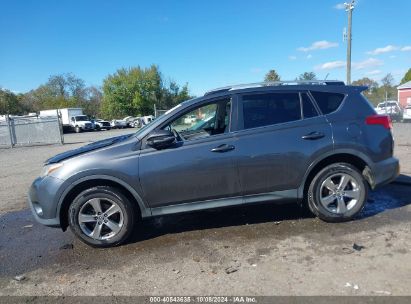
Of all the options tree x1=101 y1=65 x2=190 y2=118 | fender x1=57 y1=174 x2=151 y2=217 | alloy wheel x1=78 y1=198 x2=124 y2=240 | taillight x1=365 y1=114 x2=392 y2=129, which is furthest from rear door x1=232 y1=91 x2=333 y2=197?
tree x1=101 y1=65 x2=190 y2=118

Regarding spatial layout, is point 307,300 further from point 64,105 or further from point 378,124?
point 64,105

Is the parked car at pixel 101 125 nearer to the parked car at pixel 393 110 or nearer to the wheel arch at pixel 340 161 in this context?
the parked car at pixel 393 110

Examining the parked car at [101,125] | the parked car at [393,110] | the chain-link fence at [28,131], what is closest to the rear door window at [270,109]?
the chain-link fence at [28,131]

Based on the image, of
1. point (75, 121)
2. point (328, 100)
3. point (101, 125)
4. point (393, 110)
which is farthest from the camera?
point (101, 125)

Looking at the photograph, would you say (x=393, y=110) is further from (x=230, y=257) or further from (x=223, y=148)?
(x=230, y=257)

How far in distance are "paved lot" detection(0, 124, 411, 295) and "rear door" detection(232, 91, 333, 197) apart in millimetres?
684

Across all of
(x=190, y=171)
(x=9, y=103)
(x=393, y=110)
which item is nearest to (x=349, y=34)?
(x=393, y=110)

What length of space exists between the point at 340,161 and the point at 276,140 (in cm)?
97

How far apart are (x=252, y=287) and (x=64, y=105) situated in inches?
3133

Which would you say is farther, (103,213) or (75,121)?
(75,121)

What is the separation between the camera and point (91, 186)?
14.2 feet

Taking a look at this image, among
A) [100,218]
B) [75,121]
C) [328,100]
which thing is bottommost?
[100,218]

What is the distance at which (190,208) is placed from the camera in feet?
14.4

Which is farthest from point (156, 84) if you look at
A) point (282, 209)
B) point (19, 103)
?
point (282, 209)
